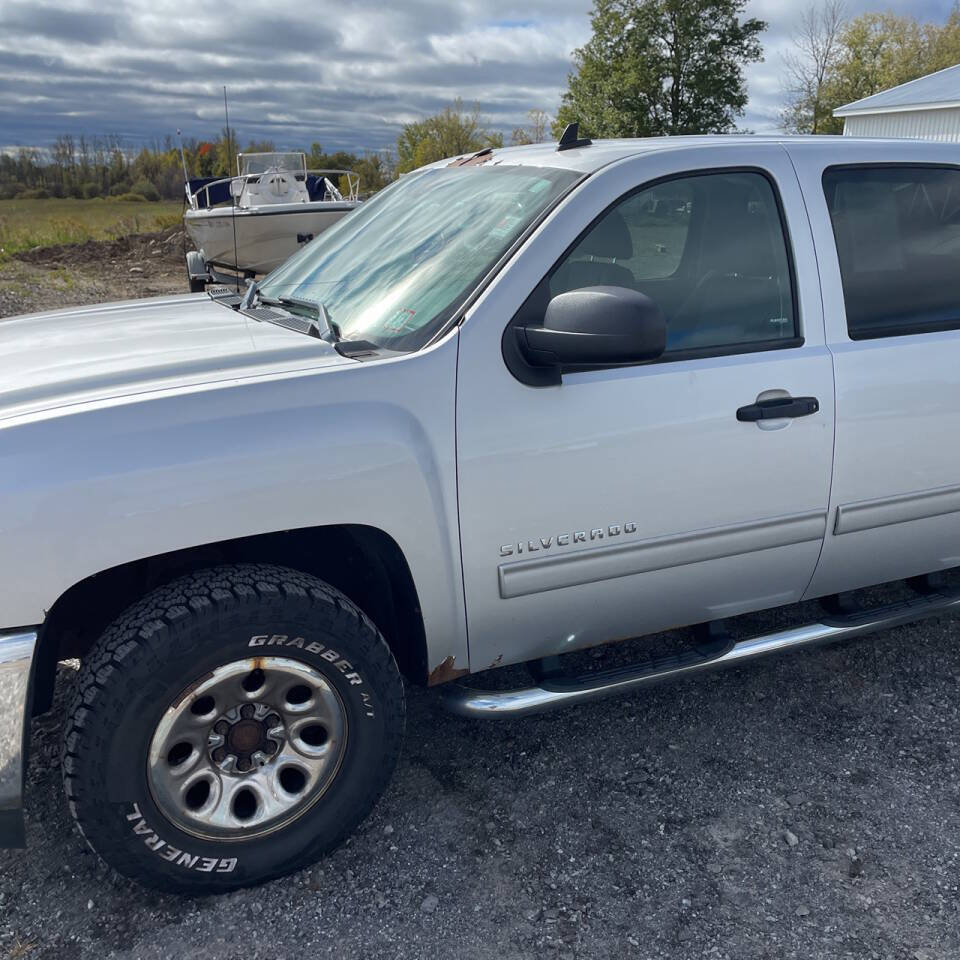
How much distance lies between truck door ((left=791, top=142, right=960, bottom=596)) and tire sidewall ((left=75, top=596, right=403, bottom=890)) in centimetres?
153

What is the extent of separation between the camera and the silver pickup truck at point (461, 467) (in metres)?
2.17

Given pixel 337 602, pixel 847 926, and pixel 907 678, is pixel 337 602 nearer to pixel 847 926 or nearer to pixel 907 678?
pixel 847 926

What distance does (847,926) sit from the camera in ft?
7.75

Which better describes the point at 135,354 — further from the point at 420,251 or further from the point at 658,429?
the point at 658,429

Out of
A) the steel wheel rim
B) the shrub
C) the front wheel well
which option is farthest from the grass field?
the steel wheel rim

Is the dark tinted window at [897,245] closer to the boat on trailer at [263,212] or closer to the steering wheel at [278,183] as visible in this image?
the boat on trailer at [263,212]

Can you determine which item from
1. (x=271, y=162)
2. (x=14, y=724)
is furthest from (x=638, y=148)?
(x=271, y=162)

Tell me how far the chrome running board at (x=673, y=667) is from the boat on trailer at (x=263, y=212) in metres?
9.82

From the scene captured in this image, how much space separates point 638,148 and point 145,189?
43.4 m

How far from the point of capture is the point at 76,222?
95.5ft

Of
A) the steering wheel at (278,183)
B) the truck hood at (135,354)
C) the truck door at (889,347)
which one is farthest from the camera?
the steering wheel at (278,183)

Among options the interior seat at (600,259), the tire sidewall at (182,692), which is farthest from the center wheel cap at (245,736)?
the interior seat at (600,259)

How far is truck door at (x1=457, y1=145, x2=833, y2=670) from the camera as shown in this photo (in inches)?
97.7

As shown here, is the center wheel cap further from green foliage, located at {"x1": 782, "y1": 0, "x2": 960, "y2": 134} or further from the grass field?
green foliage, located at {"x1": 782, "y1": 0, "x2": 960, "y2": 134}
